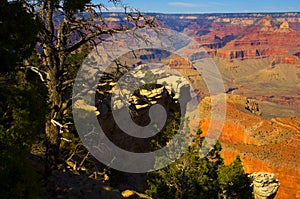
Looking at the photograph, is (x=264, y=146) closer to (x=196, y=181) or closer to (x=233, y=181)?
(x=233, y=181)

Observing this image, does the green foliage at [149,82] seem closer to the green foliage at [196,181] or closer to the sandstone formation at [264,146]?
the green foliage at [196,181]

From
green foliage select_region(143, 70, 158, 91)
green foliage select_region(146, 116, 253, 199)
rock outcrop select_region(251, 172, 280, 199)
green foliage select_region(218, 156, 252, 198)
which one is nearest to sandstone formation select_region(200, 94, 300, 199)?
rock outcrop select_region(251, 172, 280, 199)

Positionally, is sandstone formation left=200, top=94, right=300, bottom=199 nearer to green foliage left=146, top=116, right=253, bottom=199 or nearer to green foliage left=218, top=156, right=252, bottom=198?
green foliage left=218, top=156, right=252, bottom=198

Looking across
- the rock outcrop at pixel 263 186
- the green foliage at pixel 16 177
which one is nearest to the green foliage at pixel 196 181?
the rock outcrop at pixel 263 186

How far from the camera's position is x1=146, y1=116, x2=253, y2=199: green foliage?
16062mm

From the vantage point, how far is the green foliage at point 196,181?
16062 millimetres

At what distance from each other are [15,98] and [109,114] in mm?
15326

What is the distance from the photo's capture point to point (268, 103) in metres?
168

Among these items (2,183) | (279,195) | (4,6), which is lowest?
(279,195)

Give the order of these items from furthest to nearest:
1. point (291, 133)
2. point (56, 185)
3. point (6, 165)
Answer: point (291, 133) < point (56, 185) < point (6, 165)

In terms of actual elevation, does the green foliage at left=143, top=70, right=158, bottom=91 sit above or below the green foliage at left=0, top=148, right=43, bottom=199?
above

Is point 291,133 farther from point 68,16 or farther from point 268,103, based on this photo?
point 268,103

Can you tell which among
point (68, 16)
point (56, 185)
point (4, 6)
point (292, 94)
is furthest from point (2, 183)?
point (292, 94)

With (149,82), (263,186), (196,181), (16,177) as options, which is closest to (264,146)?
(263,186)
